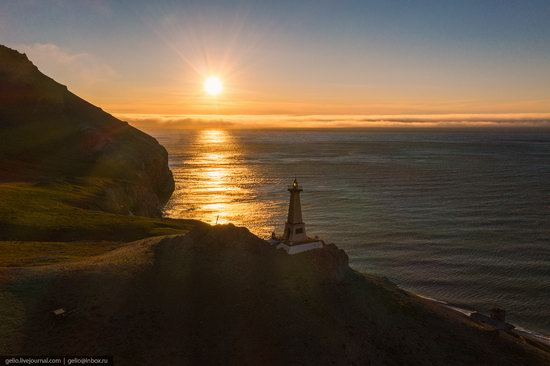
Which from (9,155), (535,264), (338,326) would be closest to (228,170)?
(9,155)

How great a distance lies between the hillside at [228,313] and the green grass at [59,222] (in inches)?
505

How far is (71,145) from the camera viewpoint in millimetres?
96250

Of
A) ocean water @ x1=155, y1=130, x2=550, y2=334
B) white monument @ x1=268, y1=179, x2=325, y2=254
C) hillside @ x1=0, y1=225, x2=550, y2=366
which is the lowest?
ocean water @ x1=155, y1=130, x2=550, y2=334

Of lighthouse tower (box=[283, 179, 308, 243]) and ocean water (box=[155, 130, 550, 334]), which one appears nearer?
lighthouse tower (box=[283, 179, 308, 243])

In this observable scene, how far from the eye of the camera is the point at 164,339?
23.0m

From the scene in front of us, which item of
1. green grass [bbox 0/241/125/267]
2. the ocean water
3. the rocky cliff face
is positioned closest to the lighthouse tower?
green grass [bbox 0/241/125/267]

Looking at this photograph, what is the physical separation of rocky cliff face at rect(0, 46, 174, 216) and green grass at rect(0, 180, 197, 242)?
6639 millimetres

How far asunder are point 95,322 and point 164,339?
4.13 m

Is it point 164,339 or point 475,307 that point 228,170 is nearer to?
point 475,307

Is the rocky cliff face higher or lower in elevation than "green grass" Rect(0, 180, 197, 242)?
higher

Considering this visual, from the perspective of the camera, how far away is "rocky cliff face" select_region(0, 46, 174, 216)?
78000 millimetres

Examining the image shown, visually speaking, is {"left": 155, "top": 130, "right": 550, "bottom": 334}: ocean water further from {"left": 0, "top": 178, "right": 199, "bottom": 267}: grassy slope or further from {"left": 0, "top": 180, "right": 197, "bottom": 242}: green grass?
{"left": 0, "top": 178, "right": 199, "bottom": 267}: grassy slope

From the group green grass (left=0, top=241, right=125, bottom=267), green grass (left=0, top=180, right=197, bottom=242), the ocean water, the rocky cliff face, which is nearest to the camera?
green grass (left=0, top=241, right=125, bottom=267)

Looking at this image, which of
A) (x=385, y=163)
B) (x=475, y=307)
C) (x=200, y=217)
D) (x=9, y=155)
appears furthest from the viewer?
(x=385, y=163)
